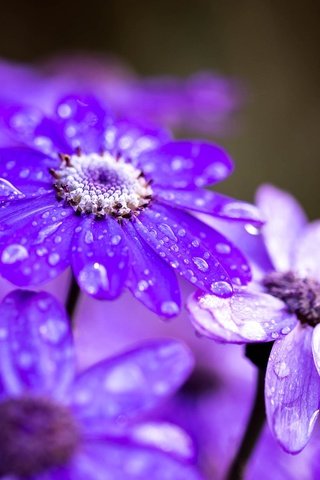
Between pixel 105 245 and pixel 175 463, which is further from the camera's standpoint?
pixel 105 245

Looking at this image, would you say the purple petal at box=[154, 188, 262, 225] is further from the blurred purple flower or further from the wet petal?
the blurred purple flower

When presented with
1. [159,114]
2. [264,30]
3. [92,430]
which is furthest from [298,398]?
[264,30]

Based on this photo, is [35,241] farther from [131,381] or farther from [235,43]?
[235,43]

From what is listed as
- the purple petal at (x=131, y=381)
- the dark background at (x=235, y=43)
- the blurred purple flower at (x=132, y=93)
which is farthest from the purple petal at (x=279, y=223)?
the dark background at (x=235, y=43)

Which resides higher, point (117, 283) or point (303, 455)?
point (117, 283)

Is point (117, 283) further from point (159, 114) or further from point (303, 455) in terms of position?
point (159, 114)

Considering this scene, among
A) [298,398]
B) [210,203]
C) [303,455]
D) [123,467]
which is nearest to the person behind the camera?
[123,467]

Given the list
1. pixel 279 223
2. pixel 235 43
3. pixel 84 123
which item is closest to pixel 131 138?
pixel 84 123
